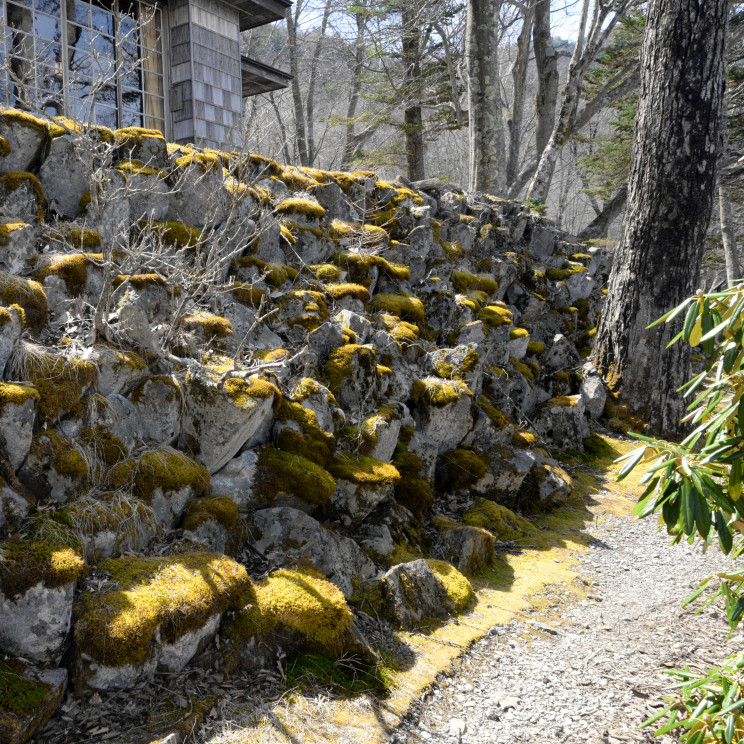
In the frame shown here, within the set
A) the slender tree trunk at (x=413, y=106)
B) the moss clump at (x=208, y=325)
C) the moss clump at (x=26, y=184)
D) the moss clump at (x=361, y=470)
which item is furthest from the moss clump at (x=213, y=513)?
the slender tree trunk at (x=413, y=106)

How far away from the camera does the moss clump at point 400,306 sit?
723 centimetres

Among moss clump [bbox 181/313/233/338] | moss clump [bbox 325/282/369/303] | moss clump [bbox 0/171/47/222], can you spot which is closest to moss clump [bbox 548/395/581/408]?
moss clump [bbox 325/282/369/303]

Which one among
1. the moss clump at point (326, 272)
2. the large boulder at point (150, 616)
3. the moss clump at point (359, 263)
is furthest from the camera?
the moss clump at point (359, 263)

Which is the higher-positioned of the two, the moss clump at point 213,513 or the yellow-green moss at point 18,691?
the moss clump at point 213,513

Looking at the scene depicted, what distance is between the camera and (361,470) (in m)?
4.96

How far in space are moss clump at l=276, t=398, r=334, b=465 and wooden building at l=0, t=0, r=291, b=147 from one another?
6090mm

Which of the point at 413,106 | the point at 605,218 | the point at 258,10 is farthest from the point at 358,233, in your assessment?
the point at 605,218

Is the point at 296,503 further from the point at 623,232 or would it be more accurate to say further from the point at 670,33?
the point at 670,33

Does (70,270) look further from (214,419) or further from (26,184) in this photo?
(214,419)

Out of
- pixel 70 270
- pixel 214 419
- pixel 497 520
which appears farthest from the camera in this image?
pixel 497 520

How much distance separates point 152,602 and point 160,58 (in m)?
10.3

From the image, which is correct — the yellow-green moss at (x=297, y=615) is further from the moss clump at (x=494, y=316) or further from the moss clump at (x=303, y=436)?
the moss clump at (x=494, y=316)

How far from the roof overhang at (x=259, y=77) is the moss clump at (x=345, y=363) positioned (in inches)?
340

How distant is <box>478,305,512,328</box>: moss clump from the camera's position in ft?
27.1
